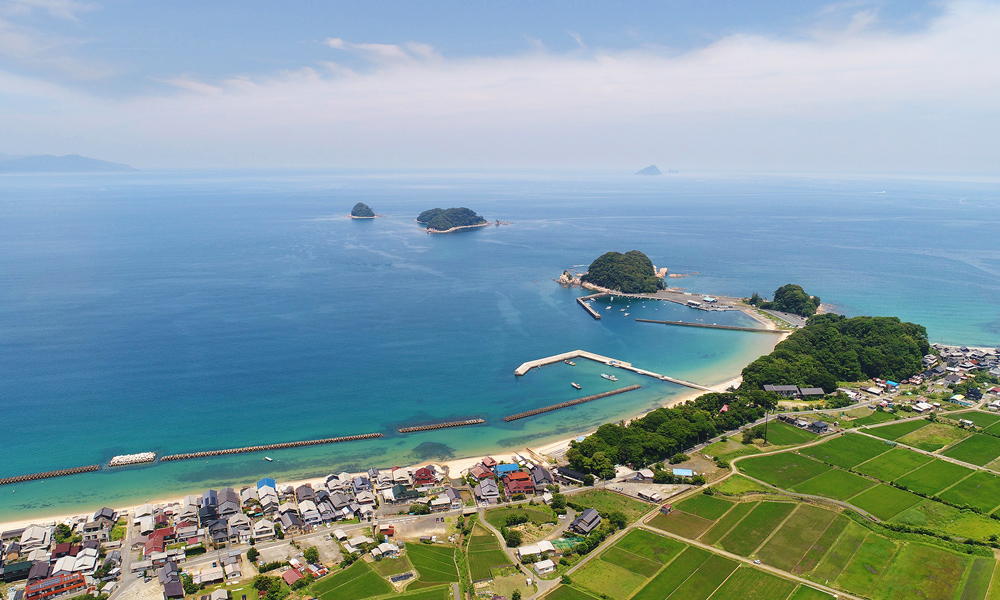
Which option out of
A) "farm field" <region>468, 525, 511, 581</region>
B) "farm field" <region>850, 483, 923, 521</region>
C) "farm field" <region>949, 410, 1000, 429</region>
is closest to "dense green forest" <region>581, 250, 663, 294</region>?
"farm field" <region>949, 410, 1000, 429</region>

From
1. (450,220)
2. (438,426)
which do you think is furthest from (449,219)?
(438,426)

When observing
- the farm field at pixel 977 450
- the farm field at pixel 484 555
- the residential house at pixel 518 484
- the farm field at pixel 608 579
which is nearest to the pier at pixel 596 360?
the farm field at pixel 977 450

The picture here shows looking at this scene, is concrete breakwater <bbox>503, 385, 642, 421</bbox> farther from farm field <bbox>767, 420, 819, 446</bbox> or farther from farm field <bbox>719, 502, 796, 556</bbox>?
farm field <bbox>719, 502, 796, 556</bbox>

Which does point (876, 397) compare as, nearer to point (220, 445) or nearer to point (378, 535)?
point (378, 535)

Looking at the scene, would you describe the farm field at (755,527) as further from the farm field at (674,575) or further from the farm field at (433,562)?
the farm field at (433,562)

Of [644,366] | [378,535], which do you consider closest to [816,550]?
[378,535]

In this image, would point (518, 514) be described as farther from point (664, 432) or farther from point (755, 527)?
point (664, 432)
